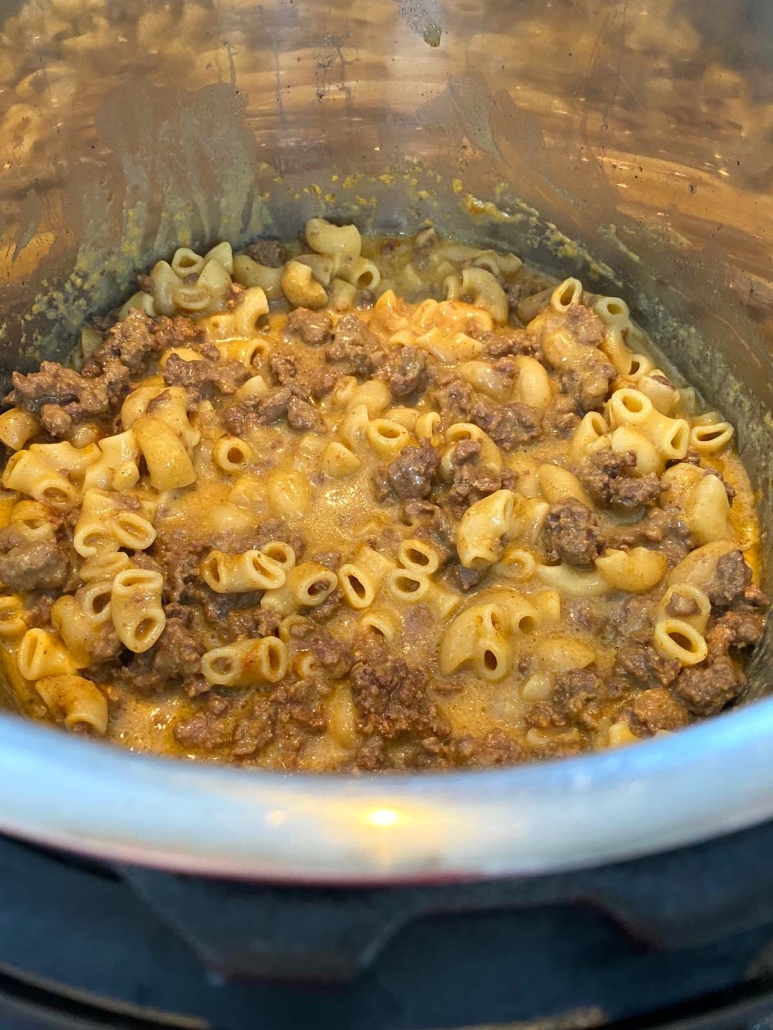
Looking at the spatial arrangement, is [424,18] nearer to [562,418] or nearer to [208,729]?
[562,418]

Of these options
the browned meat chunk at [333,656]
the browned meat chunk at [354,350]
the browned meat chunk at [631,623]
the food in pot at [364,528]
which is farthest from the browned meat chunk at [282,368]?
the browned meat chunk at [631,623]

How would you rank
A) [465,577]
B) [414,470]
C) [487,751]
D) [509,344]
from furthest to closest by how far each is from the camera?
[509,344] → [414,470] → [465,577] → [487,751]

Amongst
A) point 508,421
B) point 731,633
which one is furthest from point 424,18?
point 731,633

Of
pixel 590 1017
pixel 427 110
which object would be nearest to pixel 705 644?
pixel 590 1017

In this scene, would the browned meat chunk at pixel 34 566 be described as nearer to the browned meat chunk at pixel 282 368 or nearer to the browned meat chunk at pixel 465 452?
the browned meat chunk at pixel 282 368

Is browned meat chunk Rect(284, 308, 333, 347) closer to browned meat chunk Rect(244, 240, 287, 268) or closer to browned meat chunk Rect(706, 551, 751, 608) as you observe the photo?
browned meat chunk Rect(244, 240, 287, 268)

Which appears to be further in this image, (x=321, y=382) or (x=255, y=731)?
(x=321, y=382)
